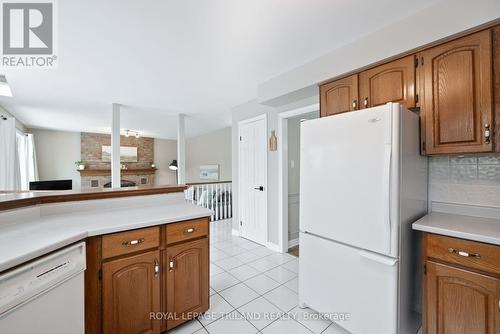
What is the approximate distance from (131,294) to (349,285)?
4.96 ft

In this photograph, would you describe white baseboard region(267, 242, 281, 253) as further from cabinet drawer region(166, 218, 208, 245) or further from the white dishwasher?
the white dishwasher

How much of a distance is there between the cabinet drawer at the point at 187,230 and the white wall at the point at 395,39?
178 centimetres

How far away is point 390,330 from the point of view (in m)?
1.35

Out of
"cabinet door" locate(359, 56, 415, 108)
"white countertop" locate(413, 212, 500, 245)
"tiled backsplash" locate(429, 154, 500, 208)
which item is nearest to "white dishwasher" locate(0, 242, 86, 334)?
"white countertop" locate(413, 212, 500, 245)

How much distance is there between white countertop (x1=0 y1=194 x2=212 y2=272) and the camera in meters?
0.93

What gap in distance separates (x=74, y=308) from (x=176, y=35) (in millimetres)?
2011

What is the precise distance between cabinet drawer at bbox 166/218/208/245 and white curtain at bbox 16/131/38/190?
197 inches

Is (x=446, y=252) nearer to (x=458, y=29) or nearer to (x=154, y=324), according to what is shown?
(x=458, y=29)

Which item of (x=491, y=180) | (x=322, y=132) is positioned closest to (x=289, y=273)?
(x=322, y=132)

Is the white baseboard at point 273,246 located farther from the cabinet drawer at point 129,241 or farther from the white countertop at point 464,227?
the cabinet drawer at point 129,241

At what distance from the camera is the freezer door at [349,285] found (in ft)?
4.48

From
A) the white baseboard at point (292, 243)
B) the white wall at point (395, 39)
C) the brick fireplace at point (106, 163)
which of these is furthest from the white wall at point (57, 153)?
the white wall at point (395, 39)

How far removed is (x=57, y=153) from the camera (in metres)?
6.21

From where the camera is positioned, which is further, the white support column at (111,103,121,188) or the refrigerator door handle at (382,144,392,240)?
the white support column at (111,103,121,188)
